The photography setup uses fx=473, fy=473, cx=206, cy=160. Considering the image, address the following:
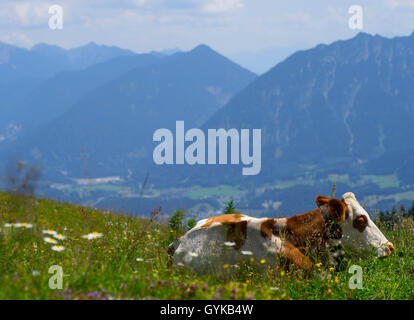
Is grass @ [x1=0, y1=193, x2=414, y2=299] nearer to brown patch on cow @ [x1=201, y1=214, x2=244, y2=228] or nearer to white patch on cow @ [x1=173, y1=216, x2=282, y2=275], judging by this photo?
white patch on cow @ [x1=173, y1=216, x2=282, y2=275]

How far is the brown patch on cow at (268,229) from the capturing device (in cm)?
779

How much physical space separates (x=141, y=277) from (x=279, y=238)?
296 centimetres

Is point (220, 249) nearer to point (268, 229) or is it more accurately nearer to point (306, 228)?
point (268, 229)

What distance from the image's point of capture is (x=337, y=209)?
817cm

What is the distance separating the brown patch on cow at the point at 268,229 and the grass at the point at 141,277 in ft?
1.96

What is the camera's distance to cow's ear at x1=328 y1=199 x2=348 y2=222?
810 cm

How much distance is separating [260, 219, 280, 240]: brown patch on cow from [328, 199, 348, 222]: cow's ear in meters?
1.02

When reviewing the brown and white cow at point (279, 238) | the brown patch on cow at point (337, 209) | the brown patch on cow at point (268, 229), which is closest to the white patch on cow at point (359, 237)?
the brown and white cow at point (279, 238)

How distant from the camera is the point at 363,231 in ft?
27.5

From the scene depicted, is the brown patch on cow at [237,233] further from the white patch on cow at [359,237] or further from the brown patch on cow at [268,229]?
the white patch on cow at [359,237]

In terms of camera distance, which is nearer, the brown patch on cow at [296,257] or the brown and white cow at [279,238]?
the brown patch on cow at [296,257]

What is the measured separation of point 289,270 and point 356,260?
173 cm
